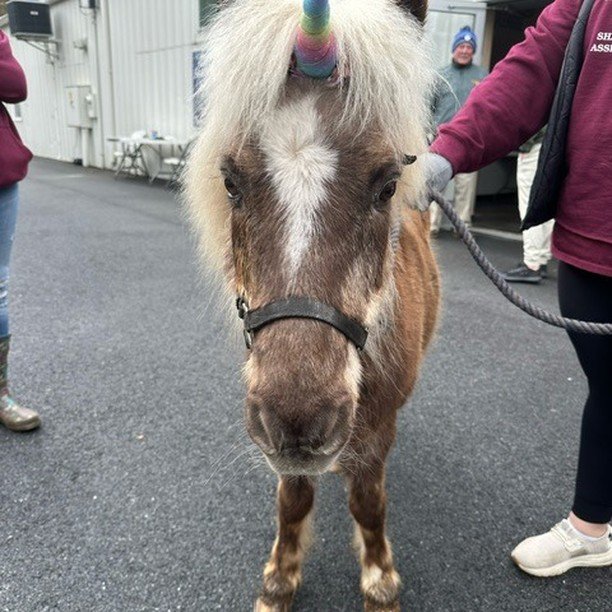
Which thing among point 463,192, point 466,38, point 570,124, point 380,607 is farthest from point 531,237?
point 380,607

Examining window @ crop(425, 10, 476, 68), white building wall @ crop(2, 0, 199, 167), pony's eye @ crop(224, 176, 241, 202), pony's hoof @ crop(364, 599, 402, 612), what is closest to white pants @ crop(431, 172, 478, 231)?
window @ crop(425, 10, 476, 68)

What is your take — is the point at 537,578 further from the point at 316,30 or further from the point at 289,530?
the point at 316,30

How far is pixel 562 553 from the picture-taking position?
208 centimetres

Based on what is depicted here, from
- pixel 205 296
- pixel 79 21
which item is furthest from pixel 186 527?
pixel 79 21

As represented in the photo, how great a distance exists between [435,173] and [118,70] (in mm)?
15300

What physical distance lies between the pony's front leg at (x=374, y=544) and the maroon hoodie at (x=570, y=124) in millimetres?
1014

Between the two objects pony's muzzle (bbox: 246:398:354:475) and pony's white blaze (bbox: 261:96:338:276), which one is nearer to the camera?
pony's muzzle (bbox: 246:398:354:475)

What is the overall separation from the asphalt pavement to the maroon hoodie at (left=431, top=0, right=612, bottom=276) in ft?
3.65

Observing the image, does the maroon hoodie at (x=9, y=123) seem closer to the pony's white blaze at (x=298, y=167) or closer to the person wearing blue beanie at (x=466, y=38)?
the pony's white blaze at (x=298, y=167)

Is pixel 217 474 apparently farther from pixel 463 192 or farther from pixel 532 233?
pixel 463 192

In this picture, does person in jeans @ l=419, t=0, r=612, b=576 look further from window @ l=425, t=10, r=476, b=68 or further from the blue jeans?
window @ l=425, t=10, r=476, b=68

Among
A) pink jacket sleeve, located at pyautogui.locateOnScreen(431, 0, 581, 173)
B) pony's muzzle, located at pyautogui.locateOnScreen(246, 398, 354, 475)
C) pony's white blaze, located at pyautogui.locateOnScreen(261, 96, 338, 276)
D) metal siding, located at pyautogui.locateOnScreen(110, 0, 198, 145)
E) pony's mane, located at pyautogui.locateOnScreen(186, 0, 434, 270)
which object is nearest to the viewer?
pony's muzzle, located at pyautogui.locateOnScreen(246, 398, 354, 475)

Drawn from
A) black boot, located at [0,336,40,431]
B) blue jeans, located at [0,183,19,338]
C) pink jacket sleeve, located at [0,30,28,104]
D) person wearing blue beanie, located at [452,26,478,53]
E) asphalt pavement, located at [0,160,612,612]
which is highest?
person wearing blue beanie, located at [452,26,478,53]

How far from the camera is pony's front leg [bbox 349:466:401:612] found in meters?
1.88
